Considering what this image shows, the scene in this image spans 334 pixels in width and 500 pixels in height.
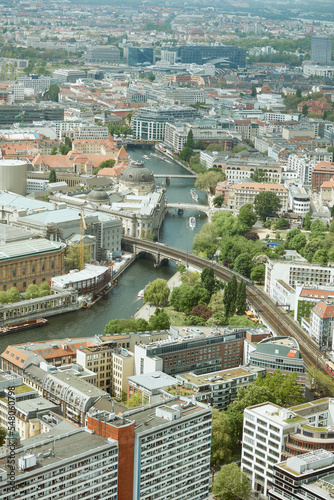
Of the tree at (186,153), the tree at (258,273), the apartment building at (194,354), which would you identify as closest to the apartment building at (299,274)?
the tree at (258,273)

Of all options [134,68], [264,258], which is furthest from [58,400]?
[134,68]

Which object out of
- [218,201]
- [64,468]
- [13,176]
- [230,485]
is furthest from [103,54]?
[64,468]

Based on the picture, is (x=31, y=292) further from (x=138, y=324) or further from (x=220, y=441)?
(x=220, y=441)

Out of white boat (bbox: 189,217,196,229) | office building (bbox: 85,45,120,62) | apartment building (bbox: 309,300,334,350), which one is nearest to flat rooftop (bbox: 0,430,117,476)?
apartment building (bbox: 309,300,334,350)

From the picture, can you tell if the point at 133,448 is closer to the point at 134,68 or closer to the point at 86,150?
the point at 86,150

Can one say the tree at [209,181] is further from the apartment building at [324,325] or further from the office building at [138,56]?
the office building at [138,56]

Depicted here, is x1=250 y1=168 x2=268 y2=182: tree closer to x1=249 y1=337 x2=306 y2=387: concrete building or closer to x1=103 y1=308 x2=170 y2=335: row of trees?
x1=103 y1=308 x2=170 y2=335: row of trees
